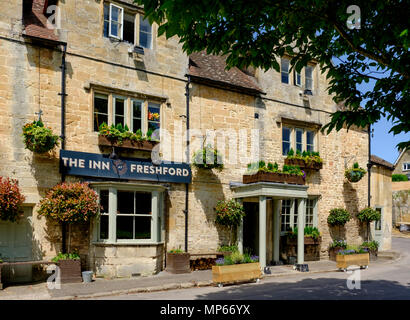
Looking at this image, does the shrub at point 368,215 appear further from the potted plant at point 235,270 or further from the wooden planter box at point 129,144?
the wooden planter box at point 129,144

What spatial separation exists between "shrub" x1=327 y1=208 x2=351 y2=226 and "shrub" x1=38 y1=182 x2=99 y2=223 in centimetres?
1100

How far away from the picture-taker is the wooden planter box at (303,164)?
17453 millimetres

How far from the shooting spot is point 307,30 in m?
7.22

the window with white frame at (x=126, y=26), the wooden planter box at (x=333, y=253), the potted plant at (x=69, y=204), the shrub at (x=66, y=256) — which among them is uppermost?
the window with white frame at (x=126, y=26)

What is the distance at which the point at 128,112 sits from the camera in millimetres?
13969

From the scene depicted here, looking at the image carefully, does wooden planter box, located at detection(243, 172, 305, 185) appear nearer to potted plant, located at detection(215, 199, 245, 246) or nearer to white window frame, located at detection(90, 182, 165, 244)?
potted plant, located at detection(215, 199, 245, 246)

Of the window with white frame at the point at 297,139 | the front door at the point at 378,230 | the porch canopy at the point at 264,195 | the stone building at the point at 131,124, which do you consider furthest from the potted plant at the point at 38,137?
the front door at the point at 378,230

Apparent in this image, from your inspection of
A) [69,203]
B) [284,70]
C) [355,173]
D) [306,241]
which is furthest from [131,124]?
[355,173]

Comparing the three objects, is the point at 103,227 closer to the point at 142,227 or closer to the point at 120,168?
the point at 142,227

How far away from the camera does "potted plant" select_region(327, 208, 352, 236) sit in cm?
1855

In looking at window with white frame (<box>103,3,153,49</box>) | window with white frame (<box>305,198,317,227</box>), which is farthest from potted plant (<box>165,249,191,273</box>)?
window with white frame (<box>103,3,153,49</box>)

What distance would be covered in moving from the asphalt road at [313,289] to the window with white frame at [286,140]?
5506mm
